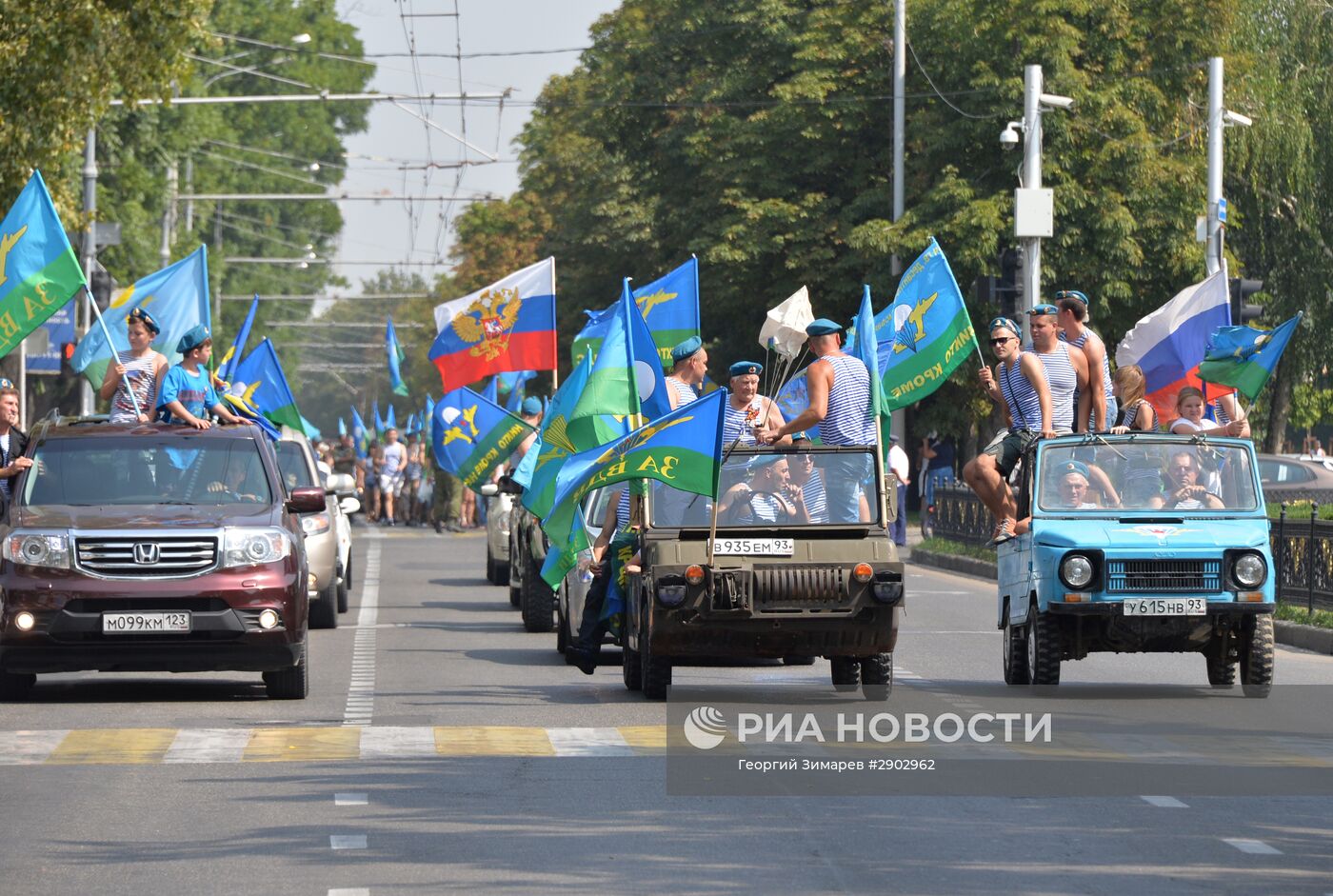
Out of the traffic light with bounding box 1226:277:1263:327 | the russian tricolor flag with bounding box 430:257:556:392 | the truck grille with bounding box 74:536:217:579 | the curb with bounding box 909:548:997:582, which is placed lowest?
the curb with bounding box 909:548:997:582

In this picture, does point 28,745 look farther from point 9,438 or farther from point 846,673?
point 846,673

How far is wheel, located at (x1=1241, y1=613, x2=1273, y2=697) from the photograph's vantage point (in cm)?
1442

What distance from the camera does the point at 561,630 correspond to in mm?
17812

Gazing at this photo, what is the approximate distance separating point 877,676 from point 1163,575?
68.7 inches

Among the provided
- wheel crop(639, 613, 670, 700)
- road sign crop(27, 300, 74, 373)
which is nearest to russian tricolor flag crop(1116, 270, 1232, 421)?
wheel crop(639, 613, 670, 700)

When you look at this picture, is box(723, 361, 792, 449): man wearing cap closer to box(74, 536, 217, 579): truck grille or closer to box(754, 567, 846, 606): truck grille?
box(754, 567, 846, 606): truck grille

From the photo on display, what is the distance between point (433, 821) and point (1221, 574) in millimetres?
6301

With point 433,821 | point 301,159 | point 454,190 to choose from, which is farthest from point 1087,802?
point 301,159

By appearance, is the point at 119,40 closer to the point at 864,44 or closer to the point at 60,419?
the point at 60,419

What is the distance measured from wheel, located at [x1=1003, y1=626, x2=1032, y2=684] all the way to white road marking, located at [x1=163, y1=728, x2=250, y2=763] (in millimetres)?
4906

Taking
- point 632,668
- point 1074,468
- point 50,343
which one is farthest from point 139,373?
point 50,343

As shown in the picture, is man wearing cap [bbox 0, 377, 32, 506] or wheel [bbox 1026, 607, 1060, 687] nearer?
wheel [bbox 1026, 607, 1060, 687]

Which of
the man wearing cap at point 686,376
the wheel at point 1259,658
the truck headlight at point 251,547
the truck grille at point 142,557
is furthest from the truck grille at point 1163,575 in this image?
the truck grille at point 142,557

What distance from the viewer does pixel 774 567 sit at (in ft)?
44.8
